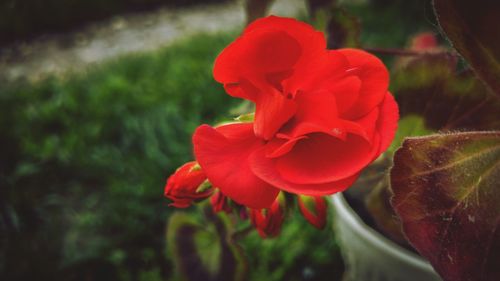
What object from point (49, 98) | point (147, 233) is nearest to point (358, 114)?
point (147, 233)

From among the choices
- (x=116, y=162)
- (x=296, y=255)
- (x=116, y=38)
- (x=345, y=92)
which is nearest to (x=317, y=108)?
(x=345, y=92)

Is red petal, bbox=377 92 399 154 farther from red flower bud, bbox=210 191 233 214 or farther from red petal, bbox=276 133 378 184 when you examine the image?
red flower bud, bbox=210 191 233 214

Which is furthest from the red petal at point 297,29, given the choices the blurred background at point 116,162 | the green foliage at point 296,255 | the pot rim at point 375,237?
the green foliage at point 296,255

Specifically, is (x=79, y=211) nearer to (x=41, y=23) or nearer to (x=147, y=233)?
(x=147, y=233)

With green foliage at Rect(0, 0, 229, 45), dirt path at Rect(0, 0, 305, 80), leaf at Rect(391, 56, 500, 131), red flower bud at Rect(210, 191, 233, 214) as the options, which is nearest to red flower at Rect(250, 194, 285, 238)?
red flower bud at Rect(210, 191, 233, 214)

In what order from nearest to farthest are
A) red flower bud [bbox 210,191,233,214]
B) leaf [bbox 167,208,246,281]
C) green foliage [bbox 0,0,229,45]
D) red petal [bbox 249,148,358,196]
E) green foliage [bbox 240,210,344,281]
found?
red petal [bbox 249,148,358,196] < red flower bud [bbox 210,191,233,214] < leaf [bbox 167,208,246,281] < green foliage [bbox 240,210,344,281] < green foliage [bbox 0,0,229,45]

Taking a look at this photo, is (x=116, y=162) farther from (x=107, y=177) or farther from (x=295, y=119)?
(x=295, y=119)

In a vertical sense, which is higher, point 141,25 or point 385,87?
point 385,87

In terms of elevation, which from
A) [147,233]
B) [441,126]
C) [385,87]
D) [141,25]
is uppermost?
[385,87]

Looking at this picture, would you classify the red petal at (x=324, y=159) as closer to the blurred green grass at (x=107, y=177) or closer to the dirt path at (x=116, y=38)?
the blurred green grass at (x=107, y=177)
